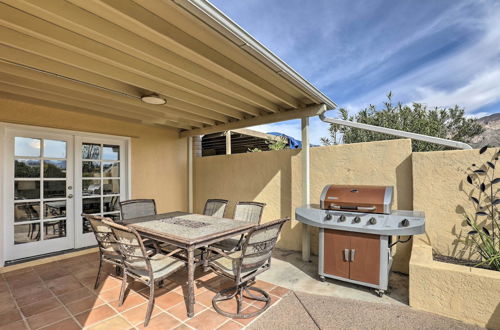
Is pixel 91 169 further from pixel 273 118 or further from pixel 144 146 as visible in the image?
pixel 273 118

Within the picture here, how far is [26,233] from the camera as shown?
4156 mm

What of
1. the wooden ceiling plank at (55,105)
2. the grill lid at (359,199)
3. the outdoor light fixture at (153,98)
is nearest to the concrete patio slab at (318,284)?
the grill lid at (359,199)

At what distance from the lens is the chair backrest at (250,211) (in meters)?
3.82

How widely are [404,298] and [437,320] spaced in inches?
17.4

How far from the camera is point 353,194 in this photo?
320 cm

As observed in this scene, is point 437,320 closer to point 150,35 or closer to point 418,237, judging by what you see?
point 418,237

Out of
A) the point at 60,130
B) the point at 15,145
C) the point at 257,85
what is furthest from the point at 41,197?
the point at 257,85

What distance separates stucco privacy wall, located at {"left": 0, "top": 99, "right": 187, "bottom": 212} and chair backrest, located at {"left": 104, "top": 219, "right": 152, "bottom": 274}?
3.05 meters

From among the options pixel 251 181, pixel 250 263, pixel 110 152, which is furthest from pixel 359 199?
pixel 110 152

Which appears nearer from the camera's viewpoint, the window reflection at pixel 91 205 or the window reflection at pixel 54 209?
the window reflection at pixel 54 209

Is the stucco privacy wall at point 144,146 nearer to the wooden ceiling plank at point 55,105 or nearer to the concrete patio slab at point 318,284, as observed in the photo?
the wooden ceiling plank at point 55,105

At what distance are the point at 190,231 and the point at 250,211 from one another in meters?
1.27

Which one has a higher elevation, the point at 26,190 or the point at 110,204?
the point at 26,190

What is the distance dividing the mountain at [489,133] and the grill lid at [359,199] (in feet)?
19.2
